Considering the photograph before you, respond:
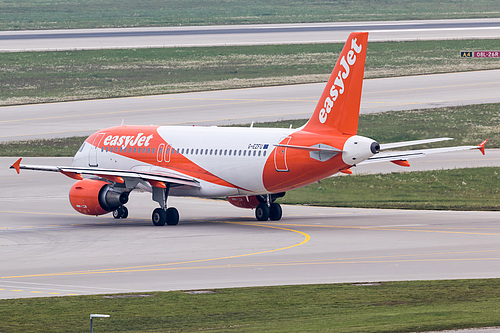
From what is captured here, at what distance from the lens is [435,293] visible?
28.6 meters

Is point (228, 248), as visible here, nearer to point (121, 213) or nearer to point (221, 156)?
point (221, 156)

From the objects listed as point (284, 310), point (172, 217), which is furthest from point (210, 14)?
point (284, 310)

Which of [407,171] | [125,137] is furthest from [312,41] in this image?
[125,137]

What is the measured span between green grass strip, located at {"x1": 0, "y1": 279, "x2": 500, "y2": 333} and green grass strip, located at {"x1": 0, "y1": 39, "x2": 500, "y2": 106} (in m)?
64.0

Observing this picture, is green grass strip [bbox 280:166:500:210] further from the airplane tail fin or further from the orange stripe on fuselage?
the airplane tail fin

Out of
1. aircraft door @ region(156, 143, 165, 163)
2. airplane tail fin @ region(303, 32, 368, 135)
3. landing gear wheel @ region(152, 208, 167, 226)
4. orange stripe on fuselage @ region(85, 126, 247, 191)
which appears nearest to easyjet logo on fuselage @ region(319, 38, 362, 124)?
airplane tail fin @ region(303, 32, 368, 135)

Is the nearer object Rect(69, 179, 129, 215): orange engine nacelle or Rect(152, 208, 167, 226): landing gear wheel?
Rect(152, 208, 167, 226): landing gear wheel

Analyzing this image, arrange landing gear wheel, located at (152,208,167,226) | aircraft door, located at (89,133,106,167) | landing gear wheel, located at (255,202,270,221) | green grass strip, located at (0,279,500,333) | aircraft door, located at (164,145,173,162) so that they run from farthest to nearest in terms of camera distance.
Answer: aircraft door, located at (89,133,106,167), aircraft door, located at (164,145,173,162), landing gear wheel, located at (255,202,270,221), landing gear wheel, located at (152,208,167,226), green grass strip, located at (0,279,500,333)

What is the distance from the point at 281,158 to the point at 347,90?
437 centimetres

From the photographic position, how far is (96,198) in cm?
4706

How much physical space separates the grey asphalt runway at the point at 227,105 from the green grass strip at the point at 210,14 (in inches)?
2701

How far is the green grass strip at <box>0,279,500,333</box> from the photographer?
23812 mm

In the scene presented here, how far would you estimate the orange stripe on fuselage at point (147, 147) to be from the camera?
47.3 meters

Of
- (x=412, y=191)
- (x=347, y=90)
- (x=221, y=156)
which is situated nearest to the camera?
(x=347, y=90)
